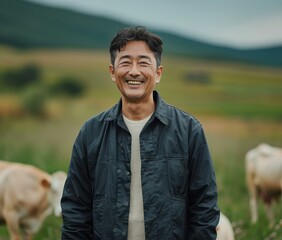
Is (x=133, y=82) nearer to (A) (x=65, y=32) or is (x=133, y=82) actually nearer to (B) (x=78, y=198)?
(B) (x=78, y=198)

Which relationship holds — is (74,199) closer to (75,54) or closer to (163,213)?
(163,213)

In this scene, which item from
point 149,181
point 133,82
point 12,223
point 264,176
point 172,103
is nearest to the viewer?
point 149,181

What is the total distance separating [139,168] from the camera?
2814mm

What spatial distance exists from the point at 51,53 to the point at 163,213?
45.0ft

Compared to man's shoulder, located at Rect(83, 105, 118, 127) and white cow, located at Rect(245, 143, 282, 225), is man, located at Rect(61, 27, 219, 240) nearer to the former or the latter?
man's shoulder, located at Rect(83, 105, 118, 127)

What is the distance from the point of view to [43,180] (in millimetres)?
6582

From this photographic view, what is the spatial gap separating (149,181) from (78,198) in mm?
363

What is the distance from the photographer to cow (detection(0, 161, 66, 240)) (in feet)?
21.3

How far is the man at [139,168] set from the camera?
9.04ft

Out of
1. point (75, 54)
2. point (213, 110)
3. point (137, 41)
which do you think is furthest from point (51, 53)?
point (137, 41)

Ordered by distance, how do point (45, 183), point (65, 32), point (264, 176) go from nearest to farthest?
point (45, 183) < point (264, 176) < point (65, 32)

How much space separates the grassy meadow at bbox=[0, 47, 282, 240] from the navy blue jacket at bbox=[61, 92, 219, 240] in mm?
9540

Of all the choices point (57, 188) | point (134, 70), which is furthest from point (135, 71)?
point (57, 188)

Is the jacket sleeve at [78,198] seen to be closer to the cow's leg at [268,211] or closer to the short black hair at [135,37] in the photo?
the short black hair at [135,37]
